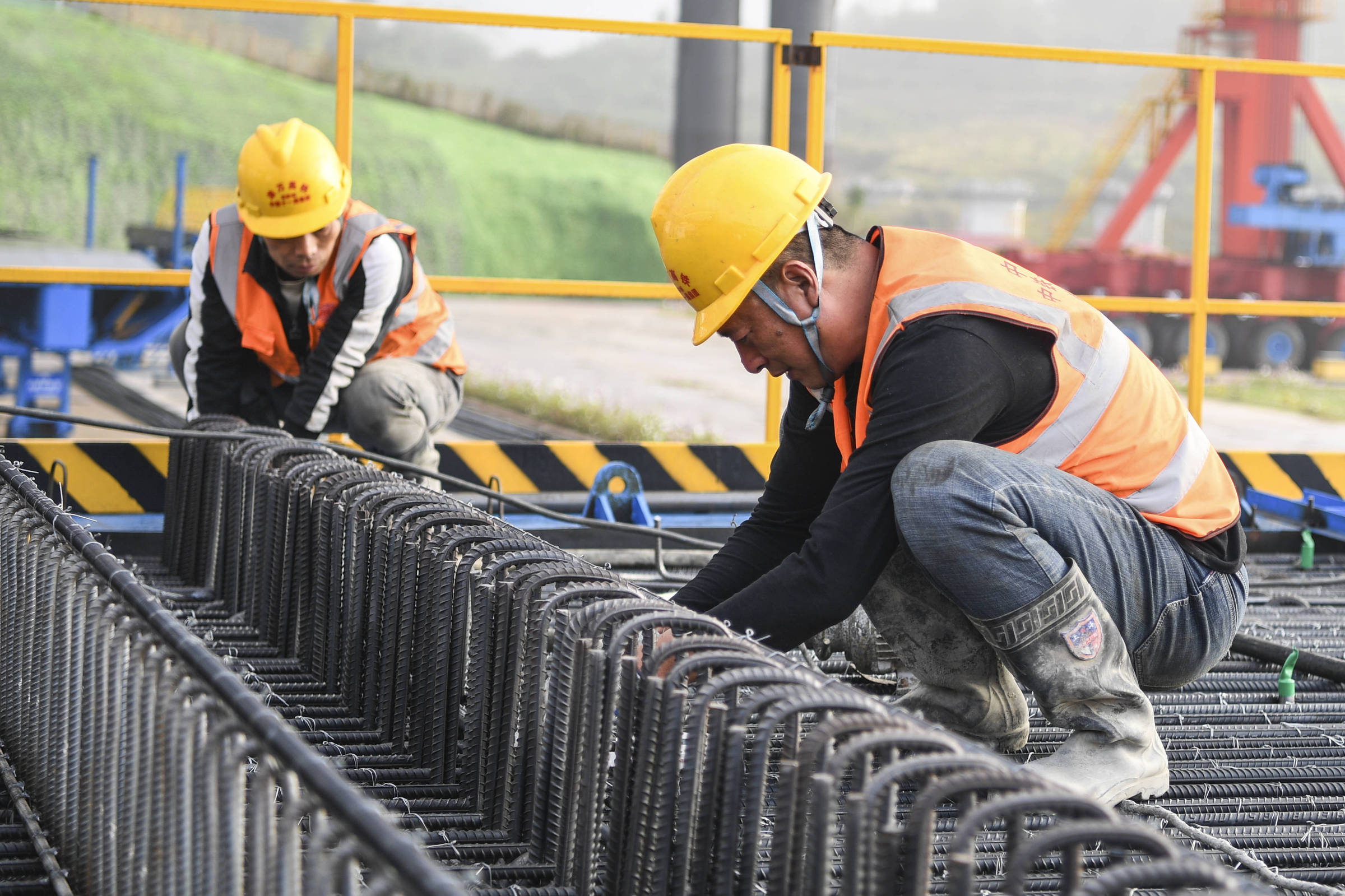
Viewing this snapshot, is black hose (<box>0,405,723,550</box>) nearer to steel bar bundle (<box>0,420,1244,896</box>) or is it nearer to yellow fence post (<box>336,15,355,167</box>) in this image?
steel bar bundle (<box>0,420,1244,896</box>)

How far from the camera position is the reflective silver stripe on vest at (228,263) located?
179 inches

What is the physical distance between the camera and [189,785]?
5.42 ft

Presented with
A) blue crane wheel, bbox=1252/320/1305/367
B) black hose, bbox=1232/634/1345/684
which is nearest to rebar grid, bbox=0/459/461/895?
black hose, bbox=1232/634/1345/684

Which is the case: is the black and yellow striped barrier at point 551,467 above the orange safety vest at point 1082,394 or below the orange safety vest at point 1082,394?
below

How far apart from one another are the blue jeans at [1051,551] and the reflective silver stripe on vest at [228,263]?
284 centimetres

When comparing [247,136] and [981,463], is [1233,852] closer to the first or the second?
[981,463]

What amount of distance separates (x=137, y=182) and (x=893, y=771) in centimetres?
2493

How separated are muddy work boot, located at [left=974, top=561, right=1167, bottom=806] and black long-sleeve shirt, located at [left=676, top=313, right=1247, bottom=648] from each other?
0.28 m

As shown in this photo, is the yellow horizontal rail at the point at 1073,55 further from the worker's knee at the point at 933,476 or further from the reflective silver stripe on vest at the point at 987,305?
the worker's knee at the point at 933,476

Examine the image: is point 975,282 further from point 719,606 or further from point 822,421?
point 719,606

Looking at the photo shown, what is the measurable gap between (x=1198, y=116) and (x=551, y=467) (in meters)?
2.75

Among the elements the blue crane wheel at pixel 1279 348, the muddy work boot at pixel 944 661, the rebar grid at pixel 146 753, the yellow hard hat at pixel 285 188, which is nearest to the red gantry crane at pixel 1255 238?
the blue crane wheel at pixel 1279 348

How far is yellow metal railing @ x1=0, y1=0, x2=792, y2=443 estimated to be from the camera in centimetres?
481

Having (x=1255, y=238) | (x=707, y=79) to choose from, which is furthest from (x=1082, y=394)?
(x=1255, y=238)
